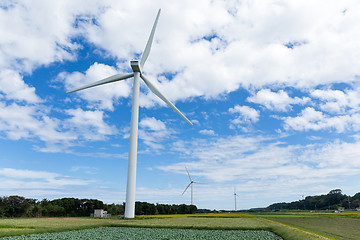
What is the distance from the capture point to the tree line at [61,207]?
98938 mm

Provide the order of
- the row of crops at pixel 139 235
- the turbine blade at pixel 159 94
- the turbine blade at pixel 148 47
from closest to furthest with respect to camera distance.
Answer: the row of crops at pixel 139 235
the turbine blade at pixel 159 94
the turbine blade at pixel 148 47

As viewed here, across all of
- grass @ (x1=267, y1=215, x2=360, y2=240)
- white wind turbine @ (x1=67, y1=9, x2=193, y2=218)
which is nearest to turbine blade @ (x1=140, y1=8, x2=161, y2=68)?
white wind turbine @ (x1=67, y1=9, x2=193, y2=218)

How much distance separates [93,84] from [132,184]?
2526 cm

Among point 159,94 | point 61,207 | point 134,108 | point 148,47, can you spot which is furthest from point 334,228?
point 61,207

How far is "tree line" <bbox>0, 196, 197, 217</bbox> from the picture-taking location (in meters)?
98.9

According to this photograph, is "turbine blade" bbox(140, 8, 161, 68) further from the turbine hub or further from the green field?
the green field

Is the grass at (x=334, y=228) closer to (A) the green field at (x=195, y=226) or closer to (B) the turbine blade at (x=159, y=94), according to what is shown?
(A) the green field at (x=195, y=226)

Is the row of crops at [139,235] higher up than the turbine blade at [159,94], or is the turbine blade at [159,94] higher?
the turbine blade at [159,94]

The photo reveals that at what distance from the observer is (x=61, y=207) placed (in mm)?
110875

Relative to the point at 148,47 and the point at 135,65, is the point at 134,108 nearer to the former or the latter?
the point at 135,65

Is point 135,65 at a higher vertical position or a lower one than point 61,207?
higher

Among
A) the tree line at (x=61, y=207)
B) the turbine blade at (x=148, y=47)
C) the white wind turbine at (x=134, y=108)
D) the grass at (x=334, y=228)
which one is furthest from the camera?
the tree line at (x=61, y=207)

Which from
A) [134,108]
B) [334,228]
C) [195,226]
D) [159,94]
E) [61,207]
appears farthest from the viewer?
[61,207]

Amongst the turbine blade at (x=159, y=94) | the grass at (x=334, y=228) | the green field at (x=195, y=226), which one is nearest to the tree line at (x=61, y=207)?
the green field at (x=195, y=226)
